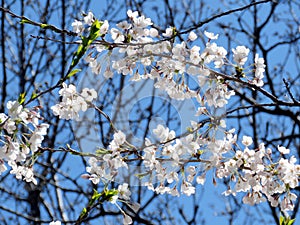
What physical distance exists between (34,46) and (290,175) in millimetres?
3666

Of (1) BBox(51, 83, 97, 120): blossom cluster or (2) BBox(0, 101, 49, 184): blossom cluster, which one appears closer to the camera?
(2) BBox(0, 101, 49, 184): blossom cluster

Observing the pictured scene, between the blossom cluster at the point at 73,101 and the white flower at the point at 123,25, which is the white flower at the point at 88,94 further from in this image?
the white flower at the point at 123,25

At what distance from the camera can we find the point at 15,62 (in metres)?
5.46

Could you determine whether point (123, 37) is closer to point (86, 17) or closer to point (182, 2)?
point (86, 17)

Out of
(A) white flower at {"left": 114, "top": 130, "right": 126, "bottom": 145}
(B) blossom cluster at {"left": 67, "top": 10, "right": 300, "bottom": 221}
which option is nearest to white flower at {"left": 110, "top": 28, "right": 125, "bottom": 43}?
(B) blossom cluster at {"left": 67, "top": 10, "right": 300, "bottom": 221}

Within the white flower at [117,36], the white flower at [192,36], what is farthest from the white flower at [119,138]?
the white flower at [192,36]

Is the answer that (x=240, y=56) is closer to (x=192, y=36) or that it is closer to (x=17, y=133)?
(x=192, y=36)

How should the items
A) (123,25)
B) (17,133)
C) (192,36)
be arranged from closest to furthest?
1. (17,133)
2. (123,25)
3. (192,36)

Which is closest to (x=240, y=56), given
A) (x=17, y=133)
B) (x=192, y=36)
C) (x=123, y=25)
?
(x=192, y=36)

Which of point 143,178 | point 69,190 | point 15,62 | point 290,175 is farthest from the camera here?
point 15,62

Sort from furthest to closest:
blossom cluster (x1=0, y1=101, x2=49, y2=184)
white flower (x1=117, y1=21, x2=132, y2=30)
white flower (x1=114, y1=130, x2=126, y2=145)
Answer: white flower (x1=117, y1=21, x2=132, y2=30) → white flower (x1=114, y1=130, x2=126, y2=145) → blossom cluster (x1=0, y1=101, x2=49, y2=184)

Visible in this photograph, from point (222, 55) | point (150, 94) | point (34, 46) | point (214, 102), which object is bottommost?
point (214, 102)

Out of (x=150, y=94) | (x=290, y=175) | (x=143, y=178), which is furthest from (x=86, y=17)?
(x=150, y=94)

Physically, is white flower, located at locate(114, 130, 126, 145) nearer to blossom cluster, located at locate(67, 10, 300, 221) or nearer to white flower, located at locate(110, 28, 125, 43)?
blossom cluster, located at locate(67, 10, 300, 221)
